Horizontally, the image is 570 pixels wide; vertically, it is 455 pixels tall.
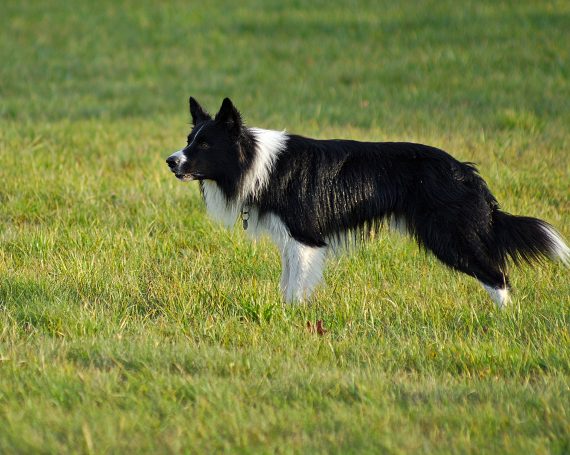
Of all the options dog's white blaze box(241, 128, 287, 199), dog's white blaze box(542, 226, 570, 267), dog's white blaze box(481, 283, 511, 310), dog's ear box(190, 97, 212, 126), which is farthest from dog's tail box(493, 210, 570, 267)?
dog's ear box(190, 97, 212, 126)

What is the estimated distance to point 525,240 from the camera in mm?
5543

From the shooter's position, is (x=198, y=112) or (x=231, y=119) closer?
(x=231, y=119)

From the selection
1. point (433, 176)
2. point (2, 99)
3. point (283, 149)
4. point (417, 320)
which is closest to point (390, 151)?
point (433, 176)

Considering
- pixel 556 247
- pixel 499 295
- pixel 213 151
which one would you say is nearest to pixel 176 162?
pixel 213 151

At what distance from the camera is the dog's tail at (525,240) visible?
5.54m

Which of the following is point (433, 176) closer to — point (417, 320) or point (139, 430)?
point (417, 320)

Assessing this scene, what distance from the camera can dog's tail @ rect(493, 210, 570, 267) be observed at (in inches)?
218

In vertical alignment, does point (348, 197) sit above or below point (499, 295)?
above

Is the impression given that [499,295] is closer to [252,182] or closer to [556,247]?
[556,247]

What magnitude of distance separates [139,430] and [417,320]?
2071 millimetres

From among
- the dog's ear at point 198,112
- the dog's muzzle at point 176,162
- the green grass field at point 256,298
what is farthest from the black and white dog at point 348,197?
the green grass field at point 256,298

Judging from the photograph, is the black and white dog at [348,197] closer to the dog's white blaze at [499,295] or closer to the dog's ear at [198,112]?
the dog's white blaze at [499,295]

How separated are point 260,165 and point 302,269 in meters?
0.72

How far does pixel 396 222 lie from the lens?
570 centimetres
